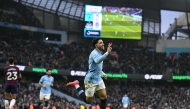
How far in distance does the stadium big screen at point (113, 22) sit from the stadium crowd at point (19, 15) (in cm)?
711

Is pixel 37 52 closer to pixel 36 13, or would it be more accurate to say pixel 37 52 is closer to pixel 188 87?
pixel 36 13

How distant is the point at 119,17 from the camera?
4628 cm

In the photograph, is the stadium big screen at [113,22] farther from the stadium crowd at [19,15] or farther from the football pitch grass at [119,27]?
the stadium crowd at [19,15]

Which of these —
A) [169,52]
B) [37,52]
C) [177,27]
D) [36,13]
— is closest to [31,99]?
[37,52]

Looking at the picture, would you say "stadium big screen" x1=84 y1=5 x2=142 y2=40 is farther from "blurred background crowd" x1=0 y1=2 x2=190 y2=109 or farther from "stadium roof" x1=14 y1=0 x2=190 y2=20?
"stadium roof" x1=14 y1=0 x2=190 y2=20

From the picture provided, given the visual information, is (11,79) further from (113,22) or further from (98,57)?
(113,22)

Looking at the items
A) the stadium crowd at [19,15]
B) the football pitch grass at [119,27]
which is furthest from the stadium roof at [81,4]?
the football pitch grass at [119,27]

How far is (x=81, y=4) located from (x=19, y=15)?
896 cm

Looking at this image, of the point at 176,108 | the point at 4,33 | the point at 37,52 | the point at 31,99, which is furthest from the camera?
the point at 4,33

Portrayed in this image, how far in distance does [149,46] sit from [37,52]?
1984 centimetres

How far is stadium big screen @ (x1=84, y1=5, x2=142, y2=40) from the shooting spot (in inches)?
1767

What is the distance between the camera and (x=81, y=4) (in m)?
48.7

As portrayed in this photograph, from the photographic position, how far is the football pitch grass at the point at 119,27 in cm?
4538

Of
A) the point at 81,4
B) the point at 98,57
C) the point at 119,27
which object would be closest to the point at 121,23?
the point at 119,27
